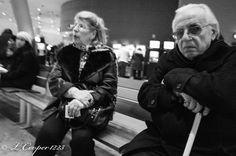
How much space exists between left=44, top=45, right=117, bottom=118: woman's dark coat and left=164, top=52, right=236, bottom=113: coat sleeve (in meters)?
0.87

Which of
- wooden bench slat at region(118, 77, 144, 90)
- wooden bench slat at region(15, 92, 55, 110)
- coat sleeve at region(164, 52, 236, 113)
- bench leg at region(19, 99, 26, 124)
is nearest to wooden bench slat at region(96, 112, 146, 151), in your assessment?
coat sleeve at region(164, 52, 236, 113)

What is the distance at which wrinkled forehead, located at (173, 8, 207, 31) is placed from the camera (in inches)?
54.9

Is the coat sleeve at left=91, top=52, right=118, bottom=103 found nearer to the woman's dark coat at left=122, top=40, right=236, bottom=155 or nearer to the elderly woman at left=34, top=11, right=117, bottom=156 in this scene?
the elderly woman at left=34, top=11, right=117, bottom=156

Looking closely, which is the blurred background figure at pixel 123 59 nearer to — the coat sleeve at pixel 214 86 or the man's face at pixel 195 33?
the man's face at pixel 195 33

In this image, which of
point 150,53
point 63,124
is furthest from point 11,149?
point 150,53

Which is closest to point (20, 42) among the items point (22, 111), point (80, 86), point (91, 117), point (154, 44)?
point (22, 111)

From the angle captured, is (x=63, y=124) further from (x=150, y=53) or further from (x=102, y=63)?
(x=150, y=53)

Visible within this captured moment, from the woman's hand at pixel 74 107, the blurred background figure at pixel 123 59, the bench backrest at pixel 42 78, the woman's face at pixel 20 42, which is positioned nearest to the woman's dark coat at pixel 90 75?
the woman's hand at pixel 74 107

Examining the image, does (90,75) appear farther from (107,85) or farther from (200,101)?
(200,101)

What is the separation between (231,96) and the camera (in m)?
1.20

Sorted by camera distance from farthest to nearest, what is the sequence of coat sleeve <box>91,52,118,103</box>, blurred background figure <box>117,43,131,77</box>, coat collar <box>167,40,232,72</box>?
1. blurred background figure <box>117,43,131,77</box>
2. coat sleeve <box>91,52,118,103</box>
3. coat collar <box>167,40,232,72</box>

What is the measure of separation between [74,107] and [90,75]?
34 cm

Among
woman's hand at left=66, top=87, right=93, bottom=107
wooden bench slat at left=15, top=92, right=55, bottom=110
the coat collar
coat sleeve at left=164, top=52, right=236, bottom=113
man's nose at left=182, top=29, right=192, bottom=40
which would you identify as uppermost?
man's nose at left=182, top=29, right=192, bottom=40

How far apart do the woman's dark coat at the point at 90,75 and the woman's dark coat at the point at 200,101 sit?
607 millimetres
